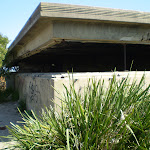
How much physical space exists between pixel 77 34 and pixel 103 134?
4402 mm

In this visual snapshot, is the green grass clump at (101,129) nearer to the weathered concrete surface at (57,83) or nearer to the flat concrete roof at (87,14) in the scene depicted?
the weathered concrete surface at (57,83)

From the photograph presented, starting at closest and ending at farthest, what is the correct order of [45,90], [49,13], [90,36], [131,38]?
1. [45,90]
2. [49,13]
3. [90,36]
4. [131,38]

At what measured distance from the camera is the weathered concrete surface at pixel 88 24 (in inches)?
226

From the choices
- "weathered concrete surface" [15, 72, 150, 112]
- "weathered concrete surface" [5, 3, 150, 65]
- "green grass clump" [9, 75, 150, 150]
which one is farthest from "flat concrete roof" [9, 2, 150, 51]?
"green grass clump" [9, 75, 150, 150]

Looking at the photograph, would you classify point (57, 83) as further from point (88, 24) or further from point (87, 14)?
point (88, 24)

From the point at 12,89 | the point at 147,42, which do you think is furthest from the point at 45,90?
the point at 12,89

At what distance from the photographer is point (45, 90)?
16.6ft

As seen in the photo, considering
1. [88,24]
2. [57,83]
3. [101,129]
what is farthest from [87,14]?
[101,129]

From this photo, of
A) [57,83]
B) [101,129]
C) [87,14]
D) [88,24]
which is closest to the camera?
[101,129]

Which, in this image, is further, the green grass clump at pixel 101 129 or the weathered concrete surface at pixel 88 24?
the weathered concrete surface at pixel 88 24

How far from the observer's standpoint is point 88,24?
21.0 ft

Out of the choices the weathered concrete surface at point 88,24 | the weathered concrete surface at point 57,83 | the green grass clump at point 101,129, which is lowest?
the green grass clump at point 101,129

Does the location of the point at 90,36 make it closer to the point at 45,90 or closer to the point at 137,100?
the point at 45,90

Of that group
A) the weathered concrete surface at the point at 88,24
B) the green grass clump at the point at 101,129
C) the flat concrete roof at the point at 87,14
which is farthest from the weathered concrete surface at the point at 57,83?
the flat concrete roof at the point at 87,14
